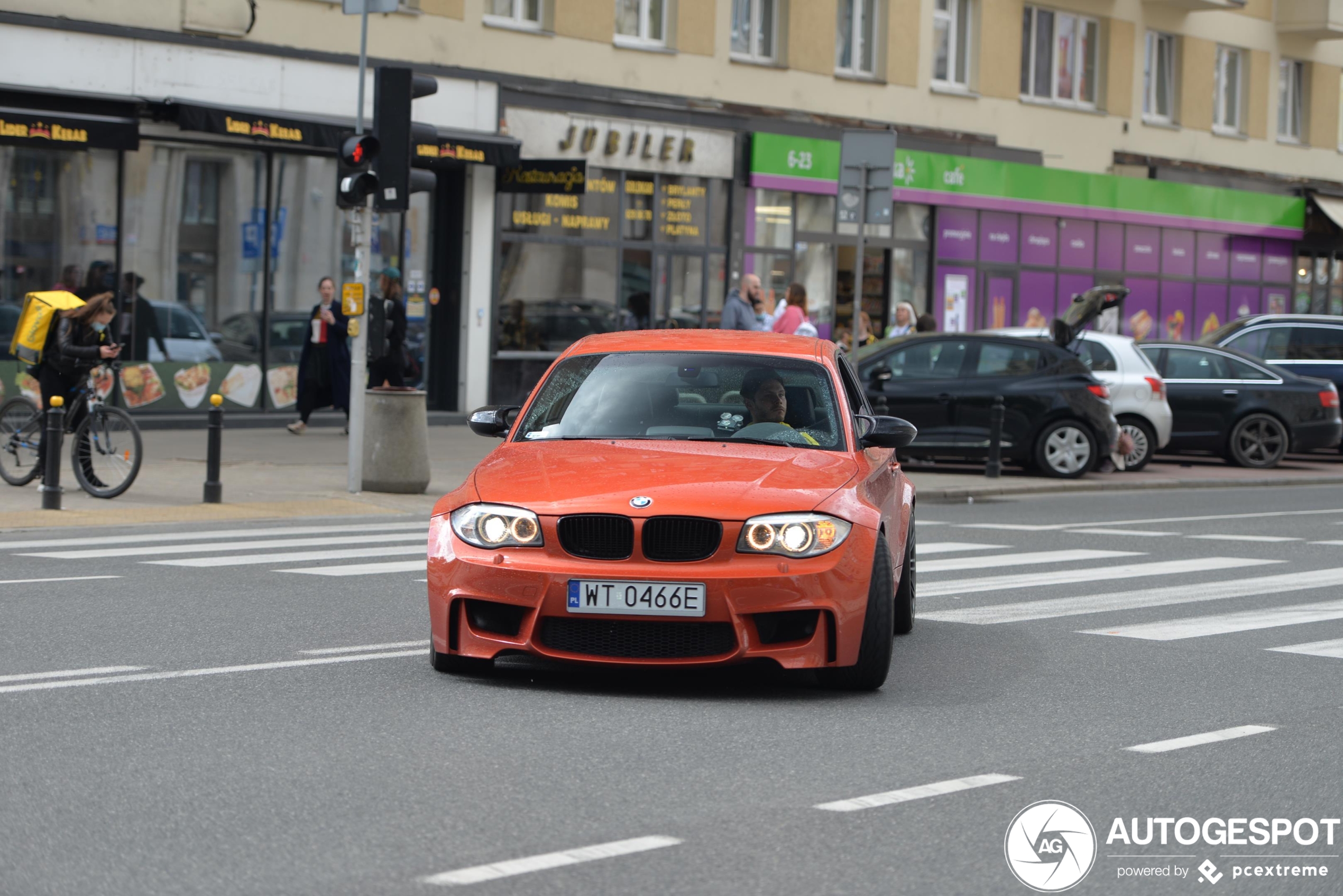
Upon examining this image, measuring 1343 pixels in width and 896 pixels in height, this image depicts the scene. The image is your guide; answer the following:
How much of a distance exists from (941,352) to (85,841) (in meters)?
16.8

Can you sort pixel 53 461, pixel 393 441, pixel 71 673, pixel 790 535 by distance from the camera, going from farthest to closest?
1. pixel 393 441
2. pixel 53 461
3. pixel 71 673
4. pixel 790 535

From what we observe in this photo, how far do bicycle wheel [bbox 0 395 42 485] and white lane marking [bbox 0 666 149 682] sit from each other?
8.34 metres

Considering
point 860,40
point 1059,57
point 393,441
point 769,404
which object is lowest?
point 393,441

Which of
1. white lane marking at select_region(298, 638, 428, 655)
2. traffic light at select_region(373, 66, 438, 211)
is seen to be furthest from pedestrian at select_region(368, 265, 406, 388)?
white lane marking at select_region(298, 638, 428, 655)

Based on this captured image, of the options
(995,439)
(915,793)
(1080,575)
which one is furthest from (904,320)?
(915,793)

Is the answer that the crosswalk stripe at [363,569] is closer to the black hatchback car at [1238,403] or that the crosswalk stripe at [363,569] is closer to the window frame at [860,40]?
the black hatchback car at [1238,403]

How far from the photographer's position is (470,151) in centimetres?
2488

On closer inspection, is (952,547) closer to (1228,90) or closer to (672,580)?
(672,580)

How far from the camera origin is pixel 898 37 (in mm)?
31938

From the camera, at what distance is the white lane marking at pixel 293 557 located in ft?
38.9

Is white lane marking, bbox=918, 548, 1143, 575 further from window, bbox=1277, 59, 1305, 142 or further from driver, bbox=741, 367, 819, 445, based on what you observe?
window, bbox=1277, 59, 1305, 142

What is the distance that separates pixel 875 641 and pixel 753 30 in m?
23.4

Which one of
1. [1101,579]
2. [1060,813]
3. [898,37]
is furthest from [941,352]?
[1060,813]

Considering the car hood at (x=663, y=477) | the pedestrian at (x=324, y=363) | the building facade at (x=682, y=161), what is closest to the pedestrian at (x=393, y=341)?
the pedestrian at (x=324, y=363)
